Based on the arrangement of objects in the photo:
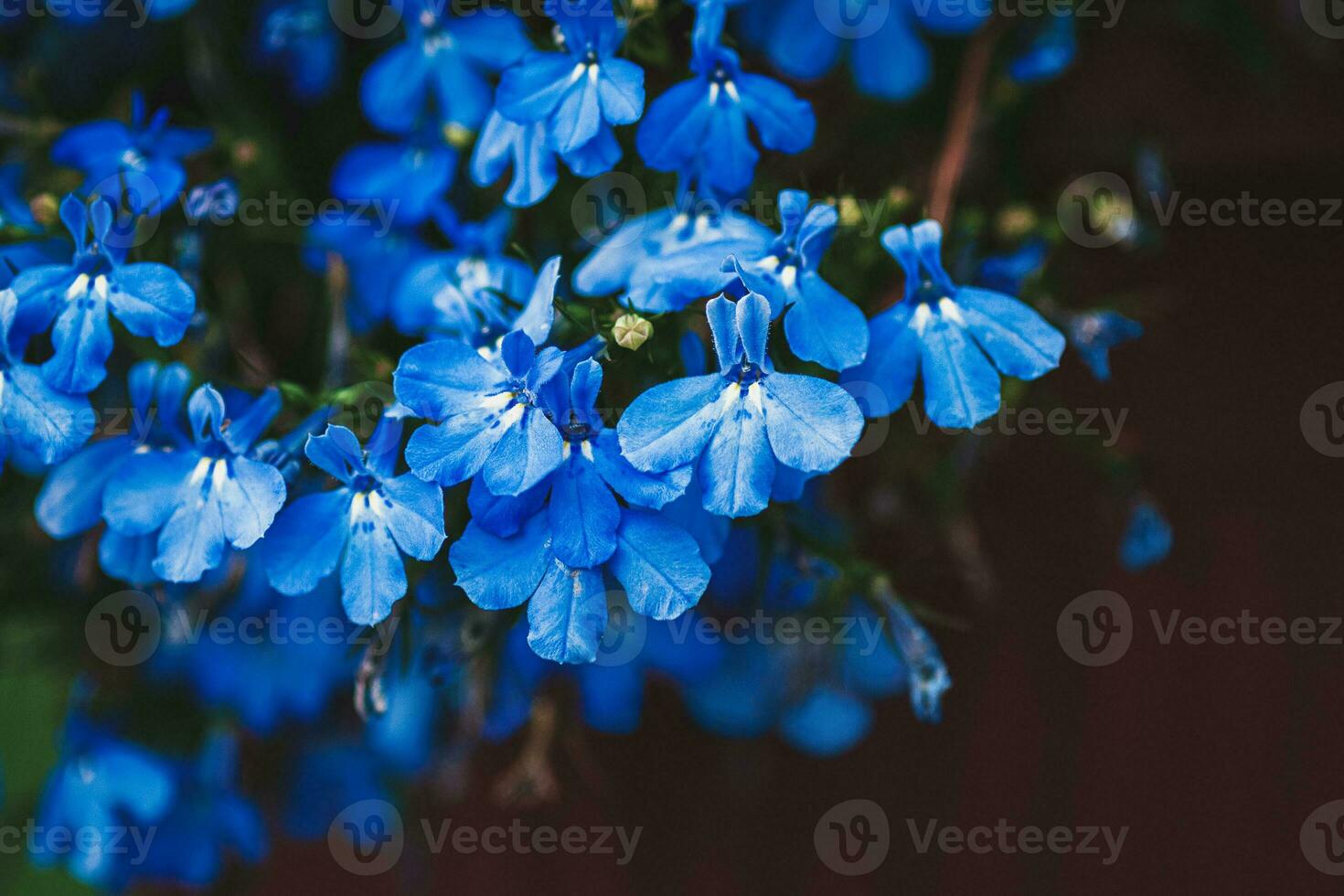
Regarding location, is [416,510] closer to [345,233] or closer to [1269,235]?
[345,233]

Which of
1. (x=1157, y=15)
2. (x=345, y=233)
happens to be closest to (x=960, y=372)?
(x=345, y=233)

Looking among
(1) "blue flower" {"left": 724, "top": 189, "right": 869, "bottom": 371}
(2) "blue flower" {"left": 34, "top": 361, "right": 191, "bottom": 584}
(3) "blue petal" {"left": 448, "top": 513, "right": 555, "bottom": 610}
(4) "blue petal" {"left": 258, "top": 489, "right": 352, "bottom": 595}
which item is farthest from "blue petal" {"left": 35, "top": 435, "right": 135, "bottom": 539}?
(1) "blue flower" {"left": 724, "top": 189, "right": 869, "bottom": 371}

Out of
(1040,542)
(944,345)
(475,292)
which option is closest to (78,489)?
(475,292)

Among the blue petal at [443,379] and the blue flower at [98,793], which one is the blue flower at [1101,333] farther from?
the blue flower at [98,793]

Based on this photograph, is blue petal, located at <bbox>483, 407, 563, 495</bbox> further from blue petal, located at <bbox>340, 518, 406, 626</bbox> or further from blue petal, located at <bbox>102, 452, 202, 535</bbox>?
blue petal, located at <bbox>102, 452, 202, 535</bbox>

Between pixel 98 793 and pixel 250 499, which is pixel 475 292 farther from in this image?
pixel 98 793

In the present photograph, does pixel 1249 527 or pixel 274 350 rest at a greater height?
pixel 1249 527
